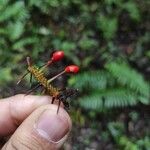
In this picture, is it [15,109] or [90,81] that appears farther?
[90,81]

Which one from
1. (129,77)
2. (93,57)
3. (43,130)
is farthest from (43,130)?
(93,57)

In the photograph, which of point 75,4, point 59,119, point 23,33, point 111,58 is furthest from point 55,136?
point 75,4

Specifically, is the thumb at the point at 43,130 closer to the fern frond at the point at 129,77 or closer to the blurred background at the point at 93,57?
the blurred background at the point at 93,57

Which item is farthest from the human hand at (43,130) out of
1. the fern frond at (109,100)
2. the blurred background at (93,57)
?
the fern frond at (109,100)

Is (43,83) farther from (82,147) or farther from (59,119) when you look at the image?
(82,147)

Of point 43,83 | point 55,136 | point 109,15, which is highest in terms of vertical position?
point 43,83

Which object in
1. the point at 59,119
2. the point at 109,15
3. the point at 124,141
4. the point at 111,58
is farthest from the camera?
the point at 109,15

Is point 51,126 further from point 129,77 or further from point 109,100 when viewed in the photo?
point 129,77
